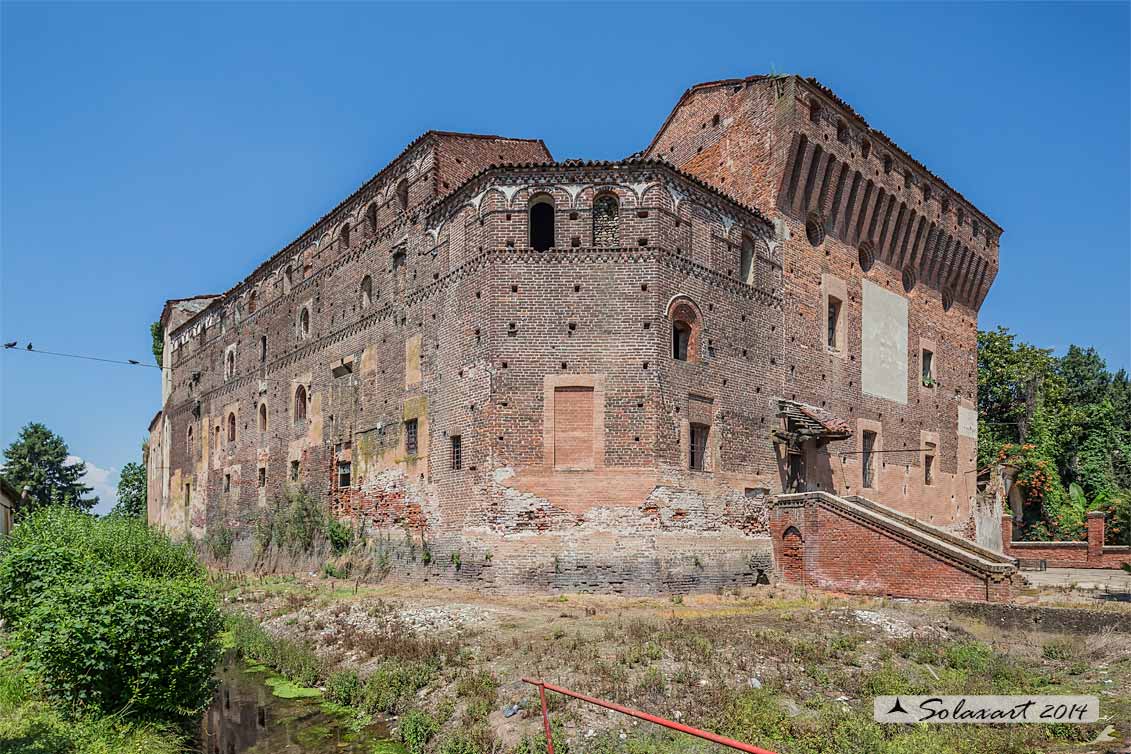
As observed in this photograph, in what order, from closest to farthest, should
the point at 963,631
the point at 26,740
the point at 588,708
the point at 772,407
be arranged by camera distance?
the point at 26,740 < the point at 588,708 < the point at 963,631 < the point at 772,407

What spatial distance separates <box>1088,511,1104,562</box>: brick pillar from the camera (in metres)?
27.7

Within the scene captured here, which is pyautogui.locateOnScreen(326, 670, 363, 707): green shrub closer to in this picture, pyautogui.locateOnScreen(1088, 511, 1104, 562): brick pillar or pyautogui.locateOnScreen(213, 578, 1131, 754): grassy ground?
pyautogui.locateOnScreen(213, 578, 1131, 754): grassy ground

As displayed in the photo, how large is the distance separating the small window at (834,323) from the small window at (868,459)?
9.30 feet

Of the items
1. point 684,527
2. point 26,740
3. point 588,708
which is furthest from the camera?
point 684,527

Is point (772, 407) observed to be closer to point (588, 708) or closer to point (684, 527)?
point (684, 527)

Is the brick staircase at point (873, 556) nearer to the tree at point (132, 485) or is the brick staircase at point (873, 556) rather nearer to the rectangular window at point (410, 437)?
the rectangular window at point (410, 437)

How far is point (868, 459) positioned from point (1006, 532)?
10.1 m

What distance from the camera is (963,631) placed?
50.0ft

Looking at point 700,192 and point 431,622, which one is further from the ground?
point 700,192

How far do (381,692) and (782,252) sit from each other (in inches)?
597

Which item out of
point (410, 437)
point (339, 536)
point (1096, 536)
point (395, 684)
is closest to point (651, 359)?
point (410, 437)

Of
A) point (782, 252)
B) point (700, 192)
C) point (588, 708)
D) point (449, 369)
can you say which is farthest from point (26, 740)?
point (782, 252)

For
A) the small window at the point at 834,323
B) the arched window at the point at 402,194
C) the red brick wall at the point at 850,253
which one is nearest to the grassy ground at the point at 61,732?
the arched window at the point at 402,194

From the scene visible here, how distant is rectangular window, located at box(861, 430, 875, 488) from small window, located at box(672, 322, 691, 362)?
7844 mm
